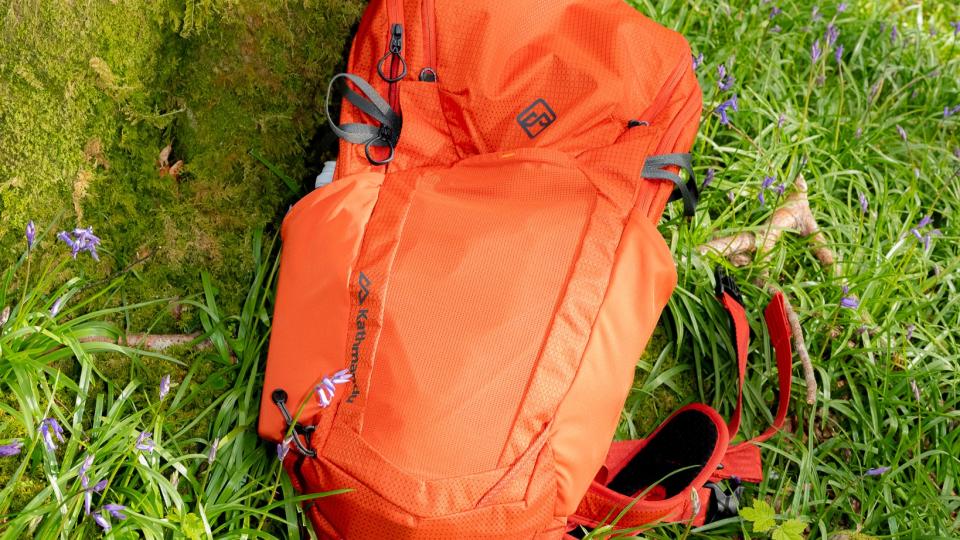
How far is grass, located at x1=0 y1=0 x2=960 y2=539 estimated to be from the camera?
2229 millimetres

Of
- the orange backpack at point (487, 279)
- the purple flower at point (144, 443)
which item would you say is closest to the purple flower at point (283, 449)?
the orange backpack at point (487, 279)

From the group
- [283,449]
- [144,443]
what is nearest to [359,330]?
[283,449]

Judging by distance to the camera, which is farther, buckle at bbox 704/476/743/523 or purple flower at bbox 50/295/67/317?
buckle at bbox 704/476/743/523

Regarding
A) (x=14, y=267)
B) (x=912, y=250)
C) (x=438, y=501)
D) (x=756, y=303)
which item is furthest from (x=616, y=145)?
(x=14, y=267)

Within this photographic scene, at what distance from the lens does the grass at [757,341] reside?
2229 mm

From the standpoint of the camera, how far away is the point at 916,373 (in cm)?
276

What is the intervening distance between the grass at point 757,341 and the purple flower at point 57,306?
2 cm

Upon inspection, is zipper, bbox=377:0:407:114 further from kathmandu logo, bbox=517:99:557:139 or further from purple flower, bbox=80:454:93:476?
purple flower, bbox=80:454:93:476

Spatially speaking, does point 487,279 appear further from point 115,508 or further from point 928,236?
point 928,236

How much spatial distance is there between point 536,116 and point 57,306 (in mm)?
1470

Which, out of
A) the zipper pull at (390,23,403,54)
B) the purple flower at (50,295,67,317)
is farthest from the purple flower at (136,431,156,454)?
the zipper pull at (390,23,403,54)

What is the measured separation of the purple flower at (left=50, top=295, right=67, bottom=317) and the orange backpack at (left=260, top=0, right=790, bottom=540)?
1.95 ft

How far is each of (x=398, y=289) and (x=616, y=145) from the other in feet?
2.55

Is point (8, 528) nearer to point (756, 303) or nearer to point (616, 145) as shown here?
point (616, 145)
